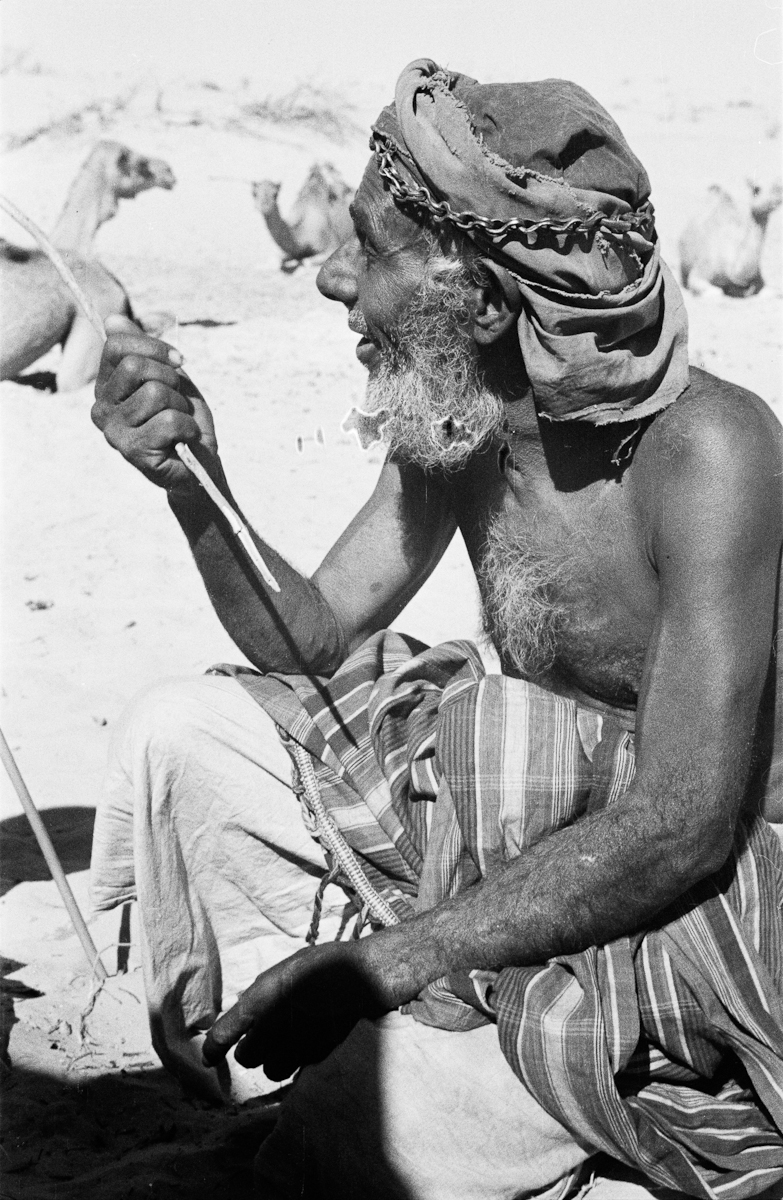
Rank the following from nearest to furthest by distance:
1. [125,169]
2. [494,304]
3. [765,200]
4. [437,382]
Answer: [494,304]
[437,382]
[125,169]
[765,200]

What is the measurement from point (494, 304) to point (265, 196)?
807cm

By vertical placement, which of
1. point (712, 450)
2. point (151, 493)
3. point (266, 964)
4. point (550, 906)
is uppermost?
point (712, 450)

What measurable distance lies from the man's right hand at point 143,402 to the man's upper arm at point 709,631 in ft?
2.91

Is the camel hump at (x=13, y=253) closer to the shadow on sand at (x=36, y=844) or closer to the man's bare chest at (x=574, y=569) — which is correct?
the shadow on sand at (x=36, y=844)

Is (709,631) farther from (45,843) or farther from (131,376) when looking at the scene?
(45,843)

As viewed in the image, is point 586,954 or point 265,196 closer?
point 586,954

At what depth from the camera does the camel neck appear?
9109mm

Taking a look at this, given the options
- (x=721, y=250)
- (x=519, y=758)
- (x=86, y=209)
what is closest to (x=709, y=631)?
(x=519, y=758)

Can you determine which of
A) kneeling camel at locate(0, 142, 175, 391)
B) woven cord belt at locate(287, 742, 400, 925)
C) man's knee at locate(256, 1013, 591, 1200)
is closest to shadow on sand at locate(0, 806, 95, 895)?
woven cord belt at locate(287, 742, 400, 925)

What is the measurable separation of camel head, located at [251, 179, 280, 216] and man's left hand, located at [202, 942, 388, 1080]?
8.44 metres

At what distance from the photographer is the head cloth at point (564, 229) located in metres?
2.33

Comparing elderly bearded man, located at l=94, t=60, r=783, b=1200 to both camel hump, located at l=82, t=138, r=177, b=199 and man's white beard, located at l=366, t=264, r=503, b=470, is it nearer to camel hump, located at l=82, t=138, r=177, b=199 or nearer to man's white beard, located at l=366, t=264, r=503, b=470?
man's white beard, located at l=366, t=264, r=503, b=470

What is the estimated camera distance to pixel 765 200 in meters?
10.3

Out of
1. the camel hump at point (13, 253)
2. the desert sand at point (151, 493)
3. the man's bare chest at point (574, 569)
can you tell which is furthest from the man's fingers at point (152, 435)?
the camel hump at point (13, 253)
